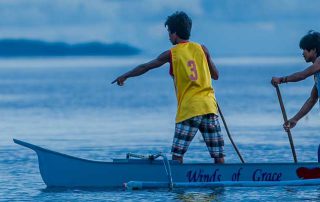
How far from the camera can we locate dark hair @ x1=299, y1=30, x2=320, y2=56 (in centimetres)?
1325

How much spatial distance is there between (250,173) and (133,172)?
122cm

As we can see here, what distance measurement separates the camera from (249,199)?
13.4 meters

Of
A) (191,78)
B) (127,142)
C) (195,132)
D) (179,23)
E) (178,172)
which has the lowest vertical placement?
(178,172)

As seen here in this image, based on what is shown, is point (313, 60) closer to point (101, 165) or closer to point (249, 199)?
point (249, 199)

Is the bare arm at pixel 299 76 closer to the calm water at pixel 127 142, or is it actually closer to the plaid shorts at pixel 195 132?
the plaid shorts at pixel 195 132

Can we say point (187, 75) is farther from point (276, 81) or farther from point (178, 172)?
point (178, 172)

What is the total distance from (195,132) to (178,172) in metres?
0.47

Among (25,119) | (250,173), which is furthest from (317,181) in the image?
(25,119)

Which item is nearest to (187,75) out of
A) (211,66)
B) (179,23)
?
(211,66)

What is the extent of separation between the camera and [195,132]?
1340 centimetres

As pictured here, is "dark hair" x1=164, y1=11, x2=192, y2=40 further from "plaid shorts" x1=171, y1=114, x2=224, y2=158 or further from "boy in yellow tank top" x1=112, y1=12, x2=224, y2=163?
"plaid shorts" x1=171, y1=114, x2=224, y2=158

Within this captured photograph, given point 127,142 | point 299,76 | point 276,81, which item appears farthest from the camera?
point 127,142

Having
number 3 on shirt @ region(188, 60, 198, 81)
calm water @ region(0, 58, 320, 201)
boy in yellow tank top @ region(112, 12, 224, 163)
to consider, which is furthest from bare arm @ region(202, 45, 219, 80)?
calm water @ region(0, 58, 320, 201)

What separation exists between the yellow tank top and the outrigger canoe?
59 cm
